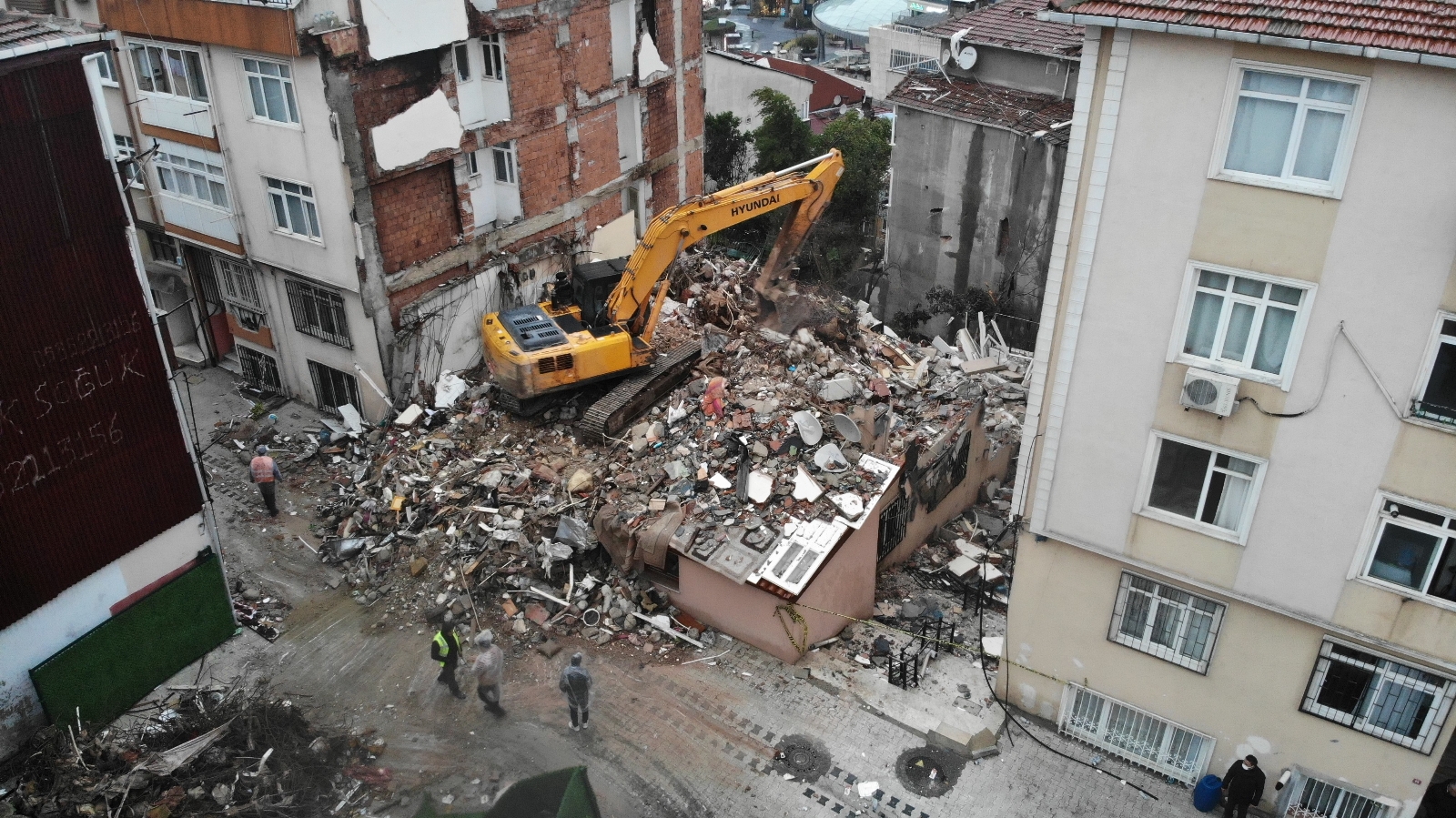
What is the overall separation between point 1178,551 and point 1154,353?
248 cm

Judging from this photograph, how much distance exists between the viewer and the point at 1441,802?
1248cm

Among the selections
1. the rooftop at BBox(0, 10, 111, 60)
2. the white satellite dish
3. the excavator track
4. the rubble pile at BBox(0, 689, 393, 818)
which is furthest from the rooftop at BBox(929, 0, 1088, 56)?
the rubble pile at BBox(0, 689, 393, 818)

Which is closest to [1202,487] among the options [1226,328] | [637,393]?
[1226,328]

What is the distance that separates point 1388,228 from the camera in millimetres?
9688

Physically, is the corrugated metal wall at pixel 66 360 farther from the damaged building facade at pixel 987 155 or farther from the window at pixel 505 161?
the damaged building facade at pixel 987 155

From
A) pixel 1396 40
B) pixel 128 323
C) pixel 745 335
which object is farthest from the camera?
pixel 745 335

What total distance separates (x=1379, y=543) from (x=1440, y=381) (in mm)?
1920

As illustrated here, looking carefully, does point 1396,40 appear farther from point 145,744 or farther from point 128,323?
point 145,744

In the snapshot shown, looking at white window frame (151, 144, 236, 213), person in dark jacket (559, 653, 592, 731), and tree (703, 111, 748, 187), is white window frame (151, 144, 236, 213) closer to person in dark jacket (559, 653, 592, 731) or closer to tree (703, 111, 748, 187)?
person in dark jacket (559, 653, 592, 731)

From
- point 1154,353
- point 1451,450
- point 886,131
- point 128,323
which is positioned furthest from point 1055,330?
point 886,131

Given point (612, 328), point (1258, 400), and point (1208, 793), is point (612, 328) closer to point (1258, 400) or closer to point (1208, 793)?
point (1258, 400)

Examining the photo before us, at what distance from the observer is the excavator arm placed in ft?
60.0

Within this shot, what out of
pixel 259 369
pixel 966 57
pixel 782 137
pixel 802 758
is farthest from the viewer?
pixel 782 137

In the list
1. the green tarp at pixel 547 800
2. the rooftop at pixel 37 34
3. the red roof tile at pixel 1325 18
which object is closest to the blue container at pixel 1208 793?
the green tarp at pixel 547 800
